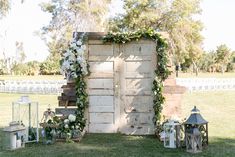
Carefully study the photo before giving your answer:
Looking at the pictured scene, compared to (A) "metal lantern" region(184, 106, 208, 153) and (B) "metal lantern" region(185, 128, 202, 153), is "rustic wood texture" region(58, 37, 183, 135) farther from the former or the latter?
(B) "metal lantern" region(185, 128, 202, 153)

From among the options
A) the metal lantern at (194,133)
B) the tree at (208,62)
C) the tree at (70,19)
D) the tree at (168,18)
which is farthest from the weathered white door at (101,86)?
the tree at (208,62)

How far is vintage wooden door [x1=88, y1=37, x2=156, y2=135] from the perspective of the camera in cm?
820

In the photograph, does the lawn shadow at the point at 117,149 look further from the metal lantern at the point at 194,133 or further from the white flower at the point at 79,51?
the white flower at the point at 79,51

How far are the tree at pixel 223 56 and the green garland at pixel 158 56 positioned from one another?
50137 mm

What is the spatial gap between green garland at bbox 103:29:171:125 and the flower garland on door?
0.67 m

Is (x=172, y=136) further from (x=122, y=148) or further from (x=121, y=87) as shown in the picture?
(x=121, y=87)

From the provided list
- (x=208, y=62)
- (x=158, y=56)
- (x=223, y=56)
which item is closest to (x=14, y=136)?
(x=158, y=56)

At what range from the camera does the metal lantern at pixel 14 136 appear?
6660mm

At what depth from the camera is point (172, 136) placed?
267 inches

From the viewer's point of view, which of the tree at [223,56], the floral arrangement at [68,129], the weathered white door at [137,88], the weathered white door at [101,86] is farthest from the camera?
the tree at [223,56]

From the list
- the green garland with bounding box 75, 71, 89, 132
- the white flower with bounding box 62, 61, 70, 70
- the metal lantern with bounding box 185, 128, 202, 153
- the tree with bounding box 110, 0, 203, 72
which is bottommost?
the metal lantern with bounding box 185, 128, 202, 153

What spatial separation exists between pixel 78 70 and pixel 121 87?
1.04 metres

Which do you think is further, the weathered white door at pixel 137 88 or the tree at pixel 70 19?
the tree at pixel 70 19

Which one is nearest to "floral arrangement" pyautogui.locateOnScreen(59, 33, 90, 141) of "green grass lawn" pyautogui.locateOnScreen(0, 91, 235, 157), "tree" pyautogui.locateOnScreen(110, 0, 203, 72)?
"green grass lawn" pyautogui.locateOnScreen(0, 91, 235, 157)
